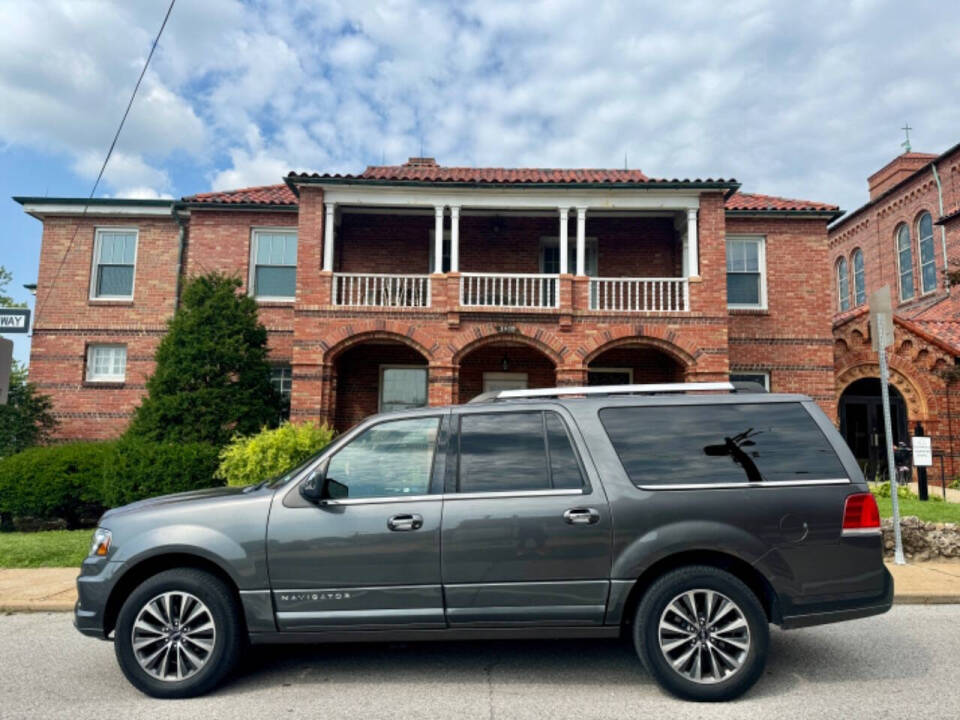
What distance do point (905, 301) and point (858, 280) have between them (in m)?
4.23

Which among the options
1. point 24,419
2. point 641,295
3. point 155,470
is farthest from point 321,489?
point 24,419

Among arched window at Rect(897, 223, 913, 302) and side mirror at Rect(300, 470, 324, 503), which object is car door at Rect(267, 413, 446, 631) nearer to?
side mirror at Rect(300, 470, 324, 503)

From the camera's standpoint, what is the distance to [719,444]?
4.22 m

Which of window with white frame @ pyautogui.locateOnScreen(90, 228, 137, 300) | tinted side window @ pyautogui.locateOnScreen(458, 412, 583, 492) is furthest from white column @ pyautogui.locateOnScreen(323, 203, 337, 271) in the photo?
tinted side window @ pyautogui.locateOnScreen(458, 412, 583, 492)

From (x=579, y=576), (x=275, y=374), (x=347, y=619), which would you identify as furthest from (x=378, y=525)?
(x=275, y=374)

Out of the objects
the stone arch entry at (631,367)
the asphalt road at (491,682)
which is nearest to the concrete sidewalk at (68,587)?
the asphalt road at (491,682)

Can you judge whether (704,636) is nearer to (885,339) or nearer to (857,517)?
(857,517)

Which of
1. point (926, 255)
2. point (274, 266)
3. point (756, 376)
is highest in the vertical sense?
point (926, 255)

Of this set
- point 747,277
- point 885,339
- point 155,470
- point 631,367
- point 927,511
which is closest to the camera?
point 885,339

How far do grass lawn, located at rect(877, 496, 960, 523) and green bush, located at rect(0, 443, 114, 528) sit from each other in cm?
1272

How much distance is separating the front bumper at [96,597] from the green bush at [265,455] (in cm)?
553

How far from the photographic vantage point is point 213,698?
13.0 feet

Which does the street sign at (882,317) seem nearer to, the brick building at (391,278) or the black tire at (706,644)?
the black tire at (706,644)

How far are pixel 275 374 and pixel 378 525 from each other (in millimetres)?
12896
